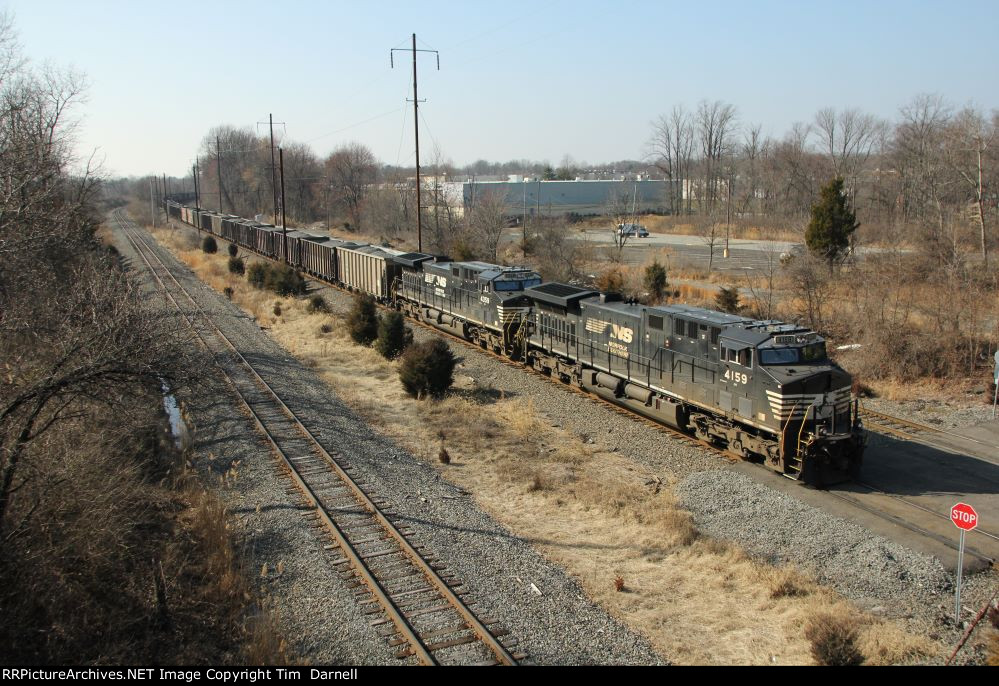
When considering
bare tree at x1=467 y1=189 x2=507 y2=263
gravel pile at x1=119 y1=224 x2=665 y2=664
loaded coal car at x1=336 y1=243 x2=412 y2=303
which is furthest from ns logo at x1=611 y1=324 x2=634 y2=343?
bare tree at x1=467 y1=189 x2=507 y2=263

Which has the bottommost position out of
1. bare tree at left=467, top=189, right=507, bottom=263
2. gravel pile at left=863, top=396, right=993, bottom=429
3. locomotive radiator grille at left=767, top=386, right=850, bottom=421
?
gravel pile at left=863, top=396, right=993, bottom=429

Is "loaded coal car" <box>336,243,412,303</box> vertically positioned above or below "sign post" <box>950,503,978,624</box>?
above

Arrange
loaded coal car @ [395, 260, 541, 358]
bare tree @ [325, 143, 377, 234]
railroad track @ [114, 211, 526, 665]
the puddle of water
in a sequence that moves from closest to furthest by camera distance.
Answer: railroad track @ [114, 211, 526, 665]
the puddle of water
loaded coal car @ [395, 260, 541, 358]
bare tree @ [325, 143, 377, 234]

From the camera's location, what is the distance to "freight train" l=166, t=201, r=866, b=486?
613 inches

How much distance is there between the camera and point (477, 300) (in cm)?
2877

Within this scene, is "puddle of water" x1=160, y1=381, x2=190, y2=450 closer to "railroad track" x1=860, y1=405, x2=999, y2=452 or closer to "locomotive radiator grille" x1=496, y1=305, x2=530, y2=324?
"locomotive radiator grille" x1=496, y1=305, x2=530, y2=324

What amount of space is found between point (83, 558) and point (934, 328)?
2641 centimetres

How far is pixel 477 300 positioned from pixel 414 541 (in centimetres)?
1660

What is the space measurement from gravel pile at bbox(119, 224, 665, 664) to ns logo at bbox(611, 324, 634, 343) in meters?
6.85

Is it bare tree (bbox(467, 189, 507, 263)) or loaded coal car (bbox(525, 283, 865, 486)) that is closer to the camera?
loaded coal car (bbox(525, 283, 865, 486))

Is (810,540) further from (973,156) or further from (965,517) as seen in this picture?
(973,156)

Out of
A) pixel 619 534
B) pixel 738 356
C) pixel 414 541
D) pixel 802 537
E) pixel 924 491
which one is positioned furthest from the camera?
pixel 738 356

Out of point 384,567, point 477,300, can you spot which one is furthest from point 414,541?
point 477,300
